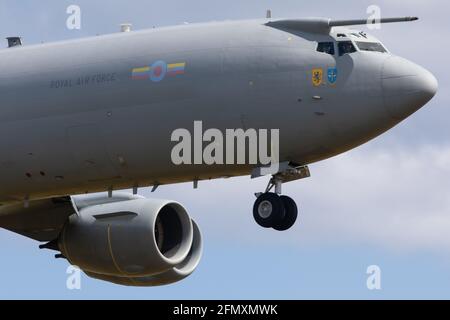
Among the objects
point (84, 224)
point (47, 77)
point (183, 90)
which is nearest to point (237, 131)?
point (183, 90)

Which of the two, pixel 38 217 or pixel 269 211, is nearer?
pixel 269 211

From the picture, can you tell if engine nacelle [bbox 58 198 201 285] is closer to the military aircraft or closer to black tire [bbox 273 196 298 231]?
the military aircraft

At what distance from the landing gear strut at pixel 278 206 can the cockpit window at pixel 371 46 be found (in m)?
3.95

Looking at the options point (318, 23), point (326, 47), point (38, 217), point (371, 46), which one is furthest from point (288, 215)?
point (38, 217)

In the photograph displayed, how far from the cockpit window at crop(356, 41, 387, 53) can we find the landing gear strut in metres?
3.95

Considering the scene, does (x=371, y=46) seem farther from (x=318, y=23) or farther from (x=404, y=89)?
(x=404, y=89)

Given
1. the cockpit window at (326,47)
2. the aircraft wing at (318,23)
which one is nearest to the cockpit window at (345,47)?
the cockpit window at (326,47)

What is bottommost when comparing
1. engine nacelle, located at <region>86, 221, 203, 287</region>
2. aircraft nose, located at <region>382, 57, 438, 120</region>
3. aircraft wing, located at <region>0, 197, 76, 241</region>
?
engine nacelle, located at <region>86, 221, 203, 287</region>

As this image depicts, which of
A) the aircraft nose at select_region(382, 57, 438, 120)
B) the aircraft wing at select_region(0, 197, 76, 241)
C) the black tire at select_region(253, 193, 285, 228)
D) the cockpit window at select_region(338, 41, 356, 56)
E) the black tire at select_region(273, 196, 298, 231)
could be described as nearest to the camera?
the aircraft nose at select_region(382, 57, 438, 120)

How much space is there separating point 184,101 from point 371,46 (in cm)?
568

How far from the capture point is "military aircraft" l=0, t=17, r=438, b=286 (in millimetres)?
50875

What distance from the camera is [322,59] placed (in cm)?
5128

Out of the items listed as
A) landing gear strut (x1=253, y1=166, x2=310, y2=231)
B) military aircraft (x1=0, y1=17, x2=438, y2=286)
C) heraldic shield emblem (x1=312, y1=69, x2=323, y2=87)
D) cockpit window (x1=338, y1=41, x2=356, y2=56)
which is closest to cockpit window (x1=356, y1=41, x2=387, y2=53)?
military aircraft (x1=0, y1=17, x2=438, y2=286)

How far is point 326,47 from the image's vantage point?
51.7 m
